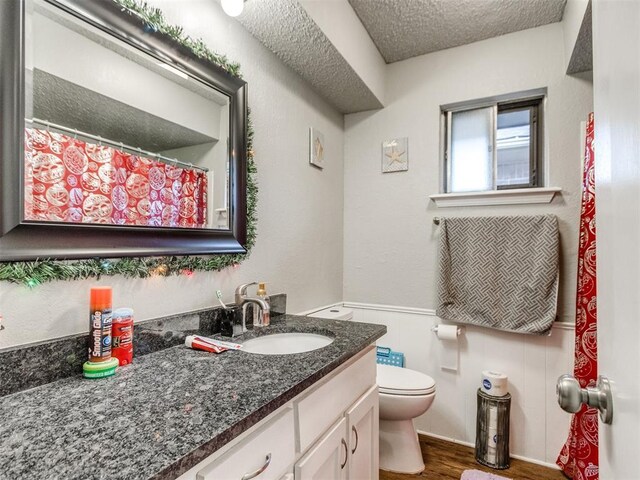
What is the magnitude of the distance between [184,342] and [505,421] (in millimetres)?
1722

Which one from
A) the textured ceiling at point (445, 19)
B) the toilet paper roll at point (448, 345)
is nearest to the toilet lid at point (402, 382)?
the toilet paper roll at point (448, 345)

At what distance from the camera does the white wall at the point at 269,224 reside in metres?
0.91

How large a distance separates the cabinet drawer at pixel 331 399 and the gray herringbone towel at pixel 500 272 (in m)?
0.91

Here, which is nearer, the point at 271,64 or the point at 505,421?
the point at 271,64

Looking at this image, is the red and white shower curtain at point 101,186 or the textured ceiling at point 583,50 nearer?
the red and white shower curtain at point 101,186

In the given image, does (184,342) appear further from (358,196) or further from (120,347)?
(358,196)

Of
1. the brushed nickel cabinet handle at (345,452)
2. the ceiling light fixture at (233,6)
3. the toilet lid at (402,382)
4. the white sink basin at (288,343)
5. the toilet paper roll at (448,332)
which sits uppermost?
the ceiling light fixture at (233,6)

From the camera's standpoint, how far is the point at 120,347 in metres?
0.96

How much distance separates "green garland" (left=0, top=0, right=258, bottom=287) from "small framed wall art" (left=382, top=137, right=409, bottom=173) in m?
1.05

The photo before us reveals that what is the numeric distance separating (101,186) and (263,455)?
0.83 metres

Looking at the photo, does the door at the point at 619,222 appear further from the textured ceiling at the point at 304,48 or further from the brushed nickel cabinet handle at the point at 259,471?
the textured ceiling at the point at 304,48

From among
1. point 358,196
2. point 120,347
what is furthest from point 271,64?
point 120,347

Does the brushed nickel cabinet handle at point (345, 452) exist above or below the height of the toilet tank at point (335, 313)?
below

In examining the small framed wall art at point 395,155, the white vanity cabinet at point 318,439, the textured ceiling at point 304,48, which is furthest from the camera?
the small framed wall art at point 395,155
